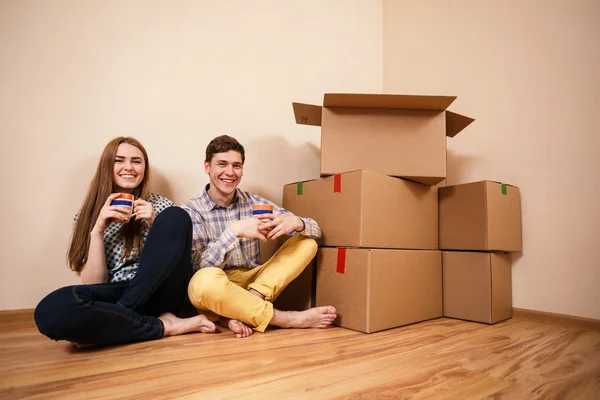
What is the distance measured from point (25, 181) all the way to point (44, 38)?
53 centimetres

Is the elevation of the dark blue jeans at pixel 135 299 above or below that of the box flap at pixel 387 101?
below

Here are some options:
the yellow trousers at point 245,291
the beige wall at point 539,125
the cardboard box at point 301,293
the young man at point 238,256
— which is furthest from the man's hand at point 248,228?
the beige wall at point 539,125

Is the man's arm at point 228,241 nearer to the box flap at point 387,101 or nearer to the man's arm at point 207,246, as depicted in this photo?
the man's arm at point 207,246

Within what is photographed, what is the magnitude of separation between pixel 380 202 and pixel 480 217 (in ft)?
1.38

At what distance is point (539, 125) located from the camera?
1420 millimetres

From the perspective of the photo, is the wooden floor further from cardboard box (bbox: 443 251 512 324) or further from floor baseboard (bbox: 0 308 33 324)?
cardboard box (bbox: 443 251 512 324)

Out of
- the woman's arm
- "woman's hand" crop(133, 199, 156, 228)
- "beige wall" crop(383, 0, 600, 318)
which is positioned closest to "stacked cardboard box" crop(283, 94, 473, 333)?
"beige wall" crop(383, 0, 600, 318)

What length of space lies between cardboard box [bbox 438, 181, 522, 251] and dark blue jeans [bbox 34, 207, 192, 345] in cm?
102

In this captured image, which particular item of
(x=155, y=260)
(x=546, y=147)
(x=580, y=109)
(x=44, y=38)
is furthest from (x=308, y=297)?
(x=44, y=38)

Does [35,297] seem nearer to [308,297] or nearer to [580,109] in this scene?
[308,297]

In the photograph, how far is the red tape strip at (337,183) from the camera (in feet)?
4.21

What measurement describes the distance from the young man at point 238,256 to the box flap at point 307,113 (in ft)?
0.97

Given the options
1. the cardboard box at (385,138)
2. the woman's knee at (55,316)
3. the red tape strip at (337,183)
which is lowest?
the woman's knee at (55,316)

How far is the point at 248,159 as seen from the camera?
1.67 m
